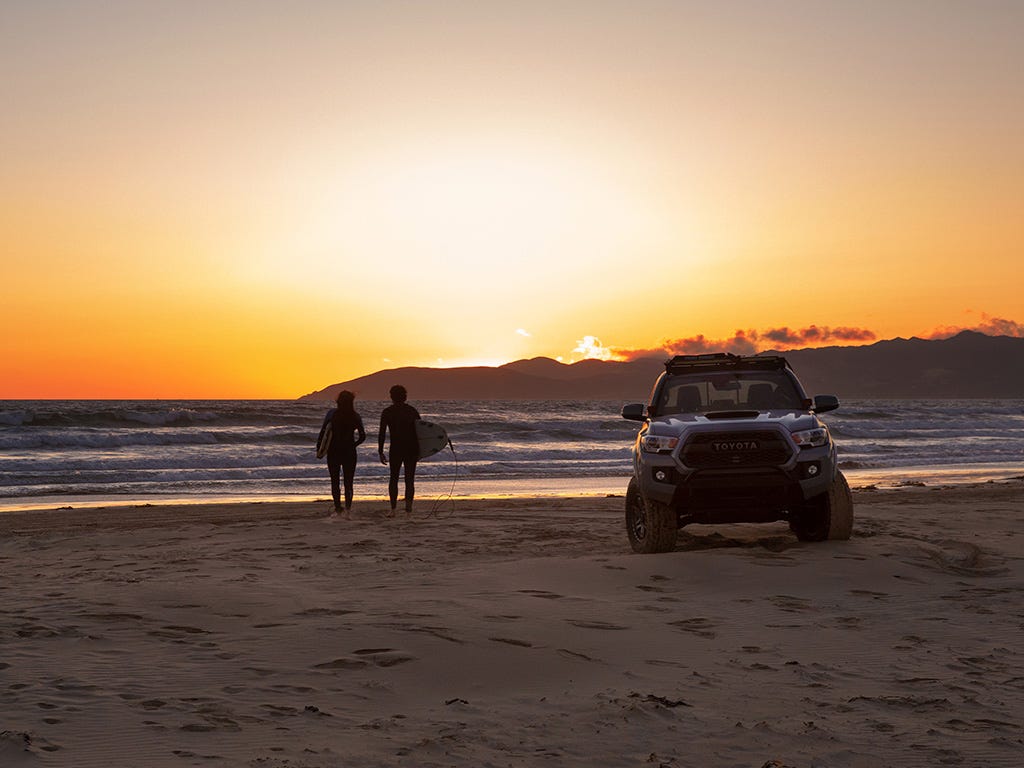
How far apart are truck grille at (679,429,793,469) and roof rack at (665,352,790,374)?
1.51 m

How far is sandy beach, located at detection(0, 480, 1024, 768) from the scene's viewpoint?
4102mm

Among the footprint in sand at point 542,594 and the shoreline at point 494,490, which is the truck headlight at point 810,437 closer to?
the footprint in sand at point 542,594

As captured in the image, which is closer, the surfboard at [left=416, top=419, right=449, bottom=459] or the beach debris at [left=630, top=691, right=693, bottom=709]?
the beach debris at [left=630, top=691, right=693, bottom=709]

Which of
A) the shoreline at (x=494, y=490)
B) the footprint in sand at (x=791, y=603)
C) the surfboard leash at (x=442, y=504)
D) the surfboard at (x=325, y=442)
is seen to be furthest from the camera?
the shoreline at (x=494, y=490)

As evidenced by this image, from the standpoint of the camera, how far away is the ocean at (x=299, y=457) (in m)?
22.9

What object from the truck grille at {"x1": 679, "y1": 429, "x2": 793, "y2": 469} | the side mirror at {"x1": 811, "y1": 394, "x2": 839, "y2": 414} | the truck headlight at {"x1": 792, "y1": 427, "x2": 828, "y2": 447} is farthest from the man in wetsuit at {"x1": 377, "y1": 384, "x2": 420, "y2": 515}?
the truck headlight at {"x1": 792, "y1": 427, "x2": 828, "y2": 447}

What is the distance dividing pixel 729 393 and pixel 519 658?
17.4ft

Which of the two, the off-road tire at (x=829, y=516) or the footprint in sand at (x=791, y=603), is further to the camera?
the off-road tire at (x=829, y=516)

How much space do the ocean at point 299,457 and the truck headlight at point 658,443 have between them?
10.8 metres

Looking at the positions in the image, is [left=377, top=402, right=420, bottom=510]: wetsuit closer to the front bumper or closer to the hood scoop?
the front bumper

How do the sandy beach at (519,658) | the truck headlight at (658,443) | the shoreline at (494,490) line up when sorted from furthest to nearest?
the shoreline at (494,490)
the truck headlight at (658,443)
the sandy beach at (519,658)

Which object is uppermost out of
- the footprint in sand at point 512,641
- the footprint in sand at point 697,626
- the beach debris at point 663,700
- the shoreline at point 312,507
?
the footprint in sand at point 512,641

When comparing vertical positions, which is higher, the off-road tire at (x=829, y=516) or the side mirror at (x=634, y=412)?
the side mirror at (x=634, y=412)

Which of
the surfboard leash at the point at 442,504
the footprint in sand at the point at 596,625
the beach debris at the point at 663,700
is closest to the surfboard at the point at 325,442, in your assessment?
the surfboard leash at the point at 442,504
